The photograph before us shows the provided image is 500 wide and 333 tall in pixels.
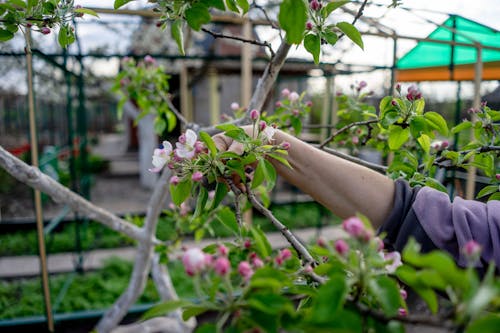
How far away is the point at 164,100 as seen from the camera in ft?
6.83

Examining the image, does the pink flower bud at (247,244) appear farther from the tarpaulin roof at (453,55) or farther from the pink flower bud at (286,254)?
the tarpaulin roof at (453,55)


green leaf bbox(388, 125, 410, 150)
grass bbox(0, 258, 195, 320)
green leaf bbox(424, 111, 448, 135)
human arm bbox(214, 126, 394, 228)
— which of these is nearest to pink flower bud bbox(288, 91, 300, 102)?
green leaf bbox(388, 125, 410, 150)

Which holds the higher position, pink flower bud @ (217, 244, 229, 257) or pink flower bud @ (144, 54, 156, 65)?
pink flower bud @ (144, 54, 156, 65)

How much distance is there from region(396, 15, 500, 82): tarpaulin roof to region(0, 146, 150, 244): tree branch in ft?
6.66

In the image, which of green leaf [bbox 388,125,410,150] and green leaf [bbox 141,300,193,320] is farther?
green leaf [bbox 388,125,410,150]

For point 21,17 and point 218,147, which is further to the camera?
point 21,17

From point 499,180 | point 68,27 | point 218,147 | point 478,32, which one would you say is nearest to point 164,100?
point 68,27

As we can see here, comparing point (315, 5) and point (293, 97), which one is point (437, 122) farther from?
point (293, 97)

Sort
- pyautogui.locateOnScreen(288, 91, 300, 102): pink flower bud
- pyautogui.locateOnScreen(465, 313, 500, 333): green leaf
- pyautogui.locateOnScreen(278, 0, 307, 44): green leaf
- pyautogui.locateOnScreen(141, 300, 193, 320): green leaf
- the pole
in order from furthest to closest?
1. the pole
2. pyautogui.locateOnScreen(288, 91, 300, 102): pink flower bud
3. pyautogui.locateOnScreen(278, 0, 307, 44): green leaf
4. pyautogui.locateOnScreen(141, 300, 193, 320): green leaf
5. pyautogui.locateOnScreen(465, 313, 500, 333): green leaf

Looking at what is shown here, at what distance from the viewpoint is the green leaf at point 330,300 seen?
47 cm

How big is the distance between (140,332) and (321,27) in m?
2.13

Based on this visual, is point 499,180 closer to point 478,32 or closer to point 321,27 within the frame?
point 321,27

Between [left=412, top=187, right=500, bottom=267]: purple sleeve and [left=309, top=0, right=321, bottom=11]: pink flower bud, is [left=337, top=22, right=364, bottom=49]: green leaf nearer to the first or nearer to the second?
[left=309, top=0, right=321, bottom=11]: pink flower bud

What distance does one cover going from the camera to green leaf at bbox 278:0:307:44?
67cm
